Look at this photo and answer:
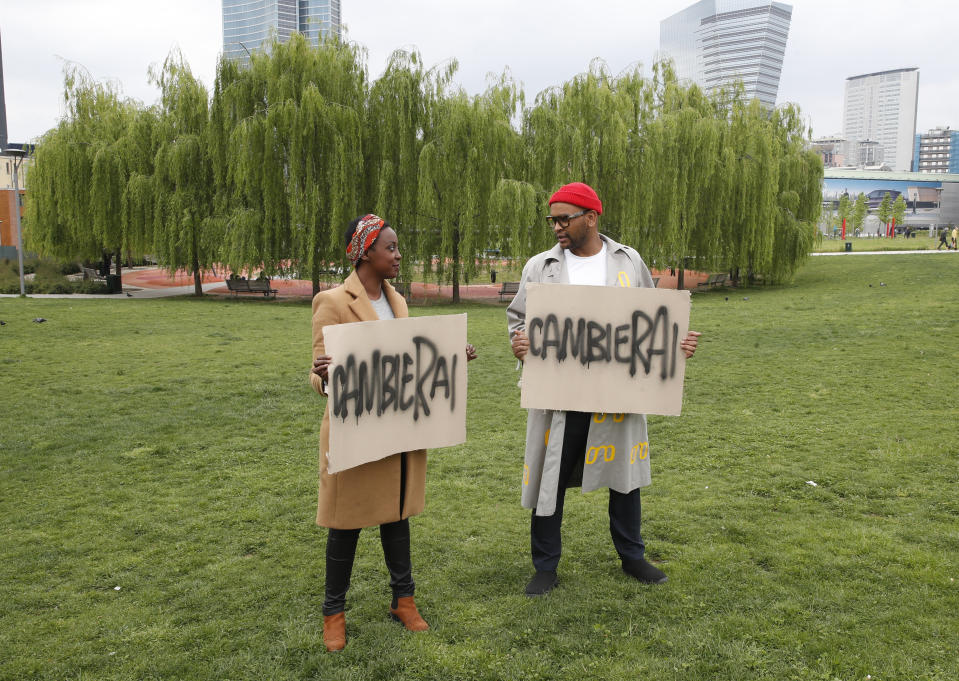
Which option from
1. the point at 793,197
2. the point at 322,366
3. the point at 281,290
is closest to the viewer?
the point at 322,366

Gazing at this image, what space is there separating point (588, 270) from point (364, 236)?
1237mm

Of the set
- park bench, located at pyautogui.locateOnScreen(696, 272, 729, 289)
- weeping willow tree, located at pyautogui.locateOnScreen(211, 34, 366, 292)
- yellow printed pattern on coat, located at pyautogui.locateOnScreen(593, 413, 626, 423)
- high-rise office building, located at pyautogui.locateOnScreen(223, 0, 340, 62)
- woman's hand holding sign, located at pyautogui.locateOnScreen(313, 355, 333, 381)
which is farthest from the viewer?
high-rise office building, located at pyautogui.locateOnScreen(223, 0, 340, 62)

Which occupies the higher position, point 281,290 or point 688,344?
point 688,344

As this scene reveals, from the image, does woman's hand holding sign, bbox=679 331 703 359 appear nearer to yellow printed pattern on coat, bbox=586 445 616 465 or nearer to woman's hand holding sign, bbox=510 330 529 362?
yellow printed pattern on coat, bbox=586 445 616 465

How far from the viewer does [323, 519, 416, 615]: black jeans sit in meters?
3.27

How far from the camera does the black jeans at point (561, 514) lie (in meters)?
3.72

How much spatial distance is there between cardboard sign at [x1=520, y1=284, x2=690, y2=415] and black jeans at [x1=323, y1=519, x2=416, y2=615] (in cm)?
91

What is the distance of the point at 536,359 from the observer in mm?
3631

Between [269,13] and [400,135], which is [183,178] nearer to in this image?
[400,135]

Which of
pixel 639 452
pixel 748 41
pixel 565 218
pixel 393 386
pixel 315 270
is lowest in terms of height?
A: pixel 639 452

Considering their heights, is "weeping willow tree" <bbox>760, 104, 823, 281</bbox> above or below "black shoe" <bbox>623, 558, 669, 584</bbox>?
above

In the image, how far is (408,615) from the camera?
3.44 metres

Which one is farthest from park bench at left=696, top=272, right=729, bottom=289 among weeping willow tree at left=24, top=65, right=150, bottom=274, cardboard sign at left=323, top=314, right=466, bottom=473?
cardboard sign at left=323, top=314, right=466, bottom=473

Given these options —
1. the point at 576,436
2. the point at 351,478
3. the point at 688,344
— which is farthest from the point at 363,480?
the point at 688,344
